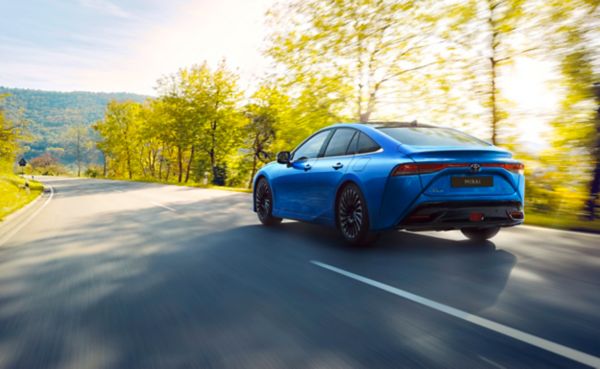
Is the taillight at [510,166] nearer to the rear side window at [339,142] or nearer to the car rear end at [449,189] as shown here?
the car rear end at [449,189]

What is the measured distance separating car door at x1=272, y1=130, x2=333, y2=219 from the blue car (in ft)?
1.49

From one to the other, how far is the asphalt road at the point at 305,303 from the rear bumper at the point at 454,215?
0.39 m

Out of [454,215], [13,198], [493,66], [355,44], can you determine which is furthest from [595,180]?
[13,198]

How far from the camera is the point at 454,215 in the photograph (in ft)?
18.0

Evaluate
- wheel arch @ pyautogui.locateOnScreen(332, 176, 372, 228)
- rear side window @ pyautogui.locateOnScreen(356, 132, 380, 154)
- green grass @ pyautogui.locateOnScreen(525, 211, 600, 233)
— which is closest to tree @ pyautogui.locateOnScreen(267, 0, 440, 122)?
green grass @ pyautogui.locateOnScreen(525, 211, 600, 233)

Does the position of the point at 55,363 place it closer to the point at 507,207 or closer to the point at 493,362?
the point at 493,362

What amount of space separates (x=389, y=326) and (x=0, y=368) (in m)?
2.30

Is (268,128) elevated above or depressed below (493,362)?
above

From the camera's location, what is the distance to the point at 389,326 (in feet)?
10.9

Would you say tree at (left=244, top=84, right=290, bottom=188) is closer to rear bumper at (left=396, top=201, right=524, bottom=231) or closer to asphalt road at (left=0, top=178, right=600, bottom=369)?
asphalt road at (left=0, top=178, right=600, bottom=369)

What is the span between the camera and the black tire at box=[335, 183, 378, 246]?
5953mm

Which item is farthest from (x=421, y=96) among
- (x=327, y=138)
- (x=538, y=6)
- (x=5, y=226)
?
(x=5, y=226)

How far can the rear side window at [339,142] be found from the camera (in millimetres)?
6781

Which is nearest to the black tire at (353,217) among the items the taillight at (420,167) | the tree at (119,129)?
the taillight at (420,167)
